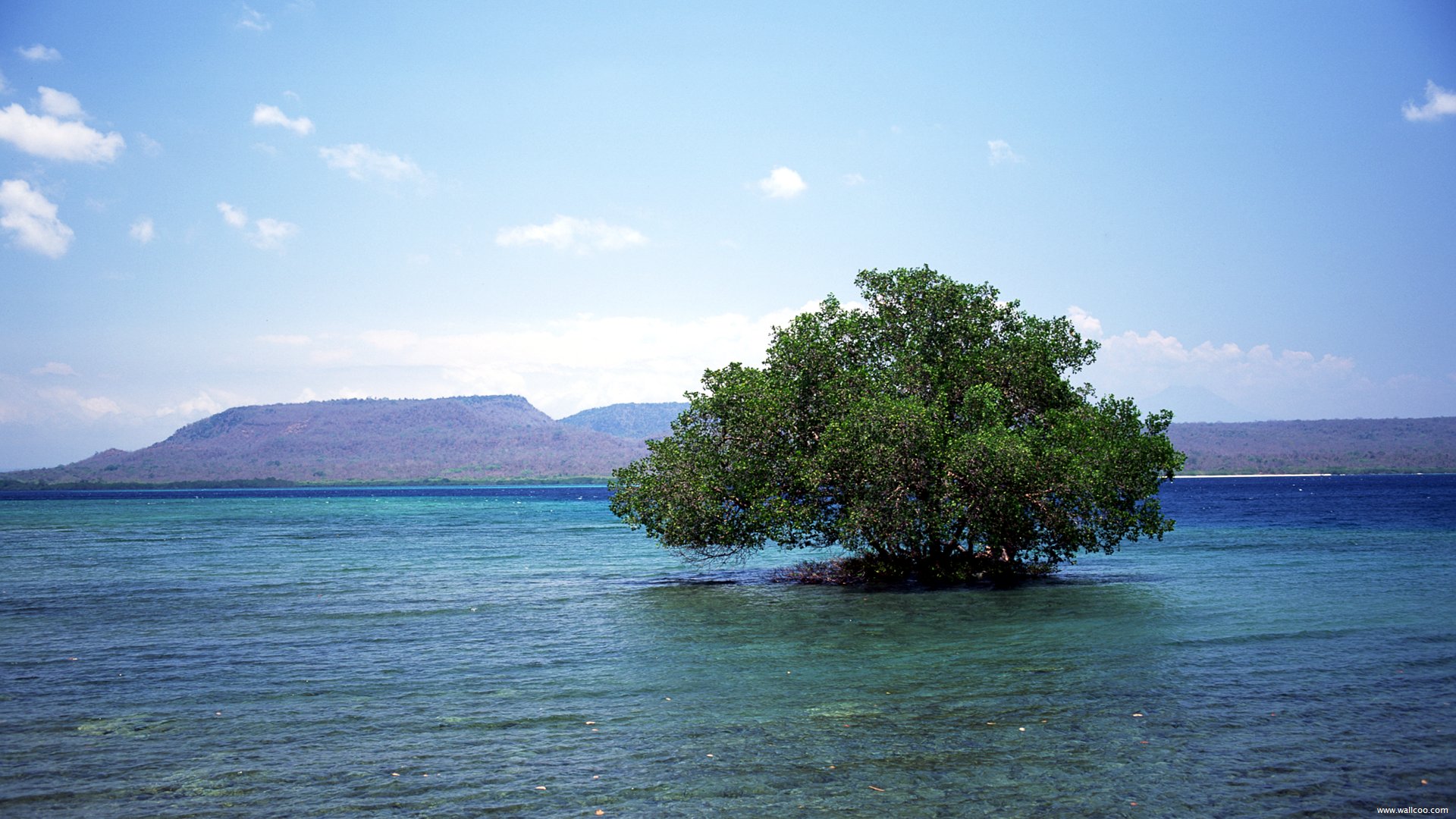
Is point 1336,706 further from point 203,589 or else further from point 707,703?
point 203,589

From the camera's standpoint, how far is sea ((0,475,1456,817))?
16.2 m

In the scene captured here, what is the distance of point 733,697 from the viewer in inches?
910

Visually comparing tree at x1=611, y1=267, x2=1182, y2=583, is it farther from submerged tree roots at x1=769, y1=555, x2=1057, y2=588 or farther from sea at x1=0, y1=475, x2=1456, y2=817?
sea at x1=0, y1=475, x2=1456, y2=817

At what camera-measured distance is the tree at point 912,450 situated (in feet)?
133

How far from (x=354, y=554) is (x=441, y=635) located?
138 feet

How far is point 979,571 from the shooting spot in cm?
4622

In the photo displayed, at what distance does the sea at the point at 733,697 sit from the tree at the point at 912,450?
298 centimetres

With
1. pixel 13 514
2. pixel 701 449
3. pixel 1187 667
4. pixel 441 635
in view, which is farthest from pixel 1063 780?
pixel 13 514

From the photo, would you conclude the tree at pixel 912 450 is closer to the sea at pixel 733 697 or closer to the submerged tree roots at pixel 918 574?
the submerged tree roots at pixel 918 574

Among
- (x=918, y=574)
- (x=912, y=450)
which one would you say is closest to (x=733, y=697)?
(x=912, y=450)

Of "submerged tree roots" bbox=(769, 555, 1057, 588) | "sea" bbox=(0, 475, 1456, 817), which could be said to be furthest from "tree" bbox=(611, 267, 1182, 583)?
"sea" bbox=(0, 475, 1456, 817)

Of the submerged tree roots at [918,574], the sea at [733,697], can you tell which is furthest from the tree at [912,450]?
the sea at [733,697]

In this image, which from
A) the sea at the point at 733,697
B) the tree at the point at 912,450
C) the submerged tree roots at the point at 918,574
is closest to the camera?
the sea at the point at 733,697

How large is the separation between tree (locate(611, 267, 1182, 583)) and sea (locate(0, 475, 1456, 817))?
298 cm
